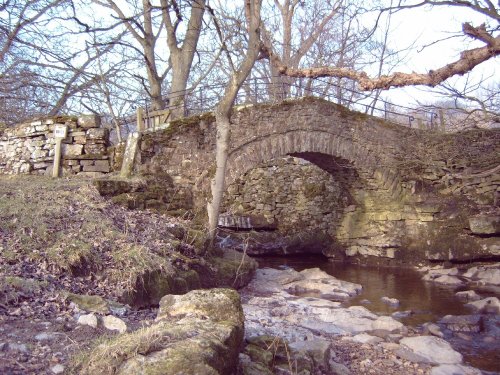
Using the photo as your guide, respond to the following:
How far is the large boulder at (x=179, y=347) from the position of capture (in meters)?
2.31

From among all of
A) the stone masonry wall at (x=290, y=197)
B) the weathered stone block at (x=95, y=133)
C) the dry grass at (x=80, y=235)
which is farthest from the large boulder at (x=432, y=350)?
the stone masonry wall at (x=290, y=197)

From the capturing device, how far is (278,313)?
562 cm

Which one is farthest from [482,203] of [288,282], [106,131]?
[106,131]

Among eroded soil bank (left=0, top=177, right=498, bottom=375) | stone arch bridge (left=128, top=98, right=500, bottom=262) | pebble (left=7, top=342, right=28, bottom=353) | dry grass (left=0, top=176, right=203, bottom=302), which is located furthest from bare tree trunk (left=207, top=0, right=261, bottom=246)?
pebble (left=7, top=342, right=28, bottom=353)

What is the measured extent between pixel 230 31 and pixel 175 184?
9.08ft

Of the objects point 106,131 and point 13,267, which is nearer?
point 13,267

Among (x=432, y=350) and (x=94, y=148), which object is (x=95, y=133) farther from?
(x=432, y=350)

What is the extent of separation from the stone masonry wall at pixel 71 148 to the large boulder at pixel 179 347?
5350 millimetres

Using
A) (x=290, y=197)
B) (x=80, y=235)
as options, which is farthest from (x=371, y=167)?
(x=80, y=235)

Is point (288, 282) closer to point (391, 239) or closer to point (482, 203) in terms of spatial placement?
point (391, 239)

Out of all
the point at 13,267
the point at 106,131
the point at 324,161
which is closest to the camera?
the point at 13,267

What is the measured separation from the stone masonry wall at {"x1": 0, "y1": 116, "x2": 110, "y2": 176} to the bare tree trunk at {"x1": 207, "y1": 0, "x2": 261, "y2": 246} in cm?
228

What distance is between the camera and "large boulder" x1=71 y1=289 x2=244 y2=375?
2.31 meters

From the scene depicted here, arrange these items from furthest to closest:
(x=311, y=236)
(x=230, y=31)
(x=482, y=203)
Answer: (x=311, y=236) → (x=482, y=203) → (x=230, y=31)
